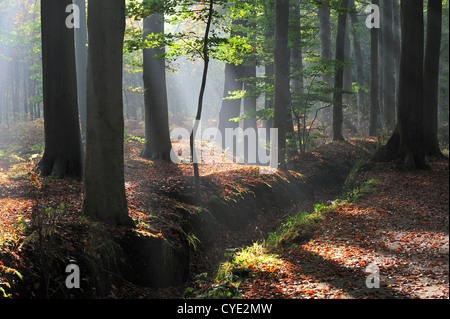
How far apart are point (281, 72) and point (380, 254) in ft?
27.2

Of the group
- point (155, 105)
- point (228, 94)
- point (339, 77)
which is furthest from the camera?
point (228, 94)

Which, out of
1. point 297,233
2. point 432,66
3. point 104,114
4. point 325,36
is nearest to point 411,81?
point 432,66

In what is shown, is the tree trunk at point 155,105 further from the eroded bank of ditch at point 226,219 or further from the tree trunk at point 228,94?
the tree trunk at point 228,94

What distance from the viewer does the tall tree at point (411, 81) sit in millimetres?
9852

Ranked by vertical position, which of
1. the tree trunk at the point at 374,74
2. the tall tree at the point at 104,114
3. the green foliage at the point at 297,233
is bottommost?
the green foliage at the point at 297,233

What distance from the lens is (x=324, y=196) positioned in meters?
13.3

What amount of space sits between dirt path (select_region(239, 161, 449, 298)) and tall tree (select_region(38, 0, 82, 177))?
18.6ft

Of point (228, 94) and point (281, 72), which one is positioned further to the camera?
point (228, 94)

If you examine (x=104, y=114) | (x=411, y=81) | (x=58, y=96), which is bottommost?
(x=104, y=114)

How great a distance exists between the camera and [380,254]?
5715 mm

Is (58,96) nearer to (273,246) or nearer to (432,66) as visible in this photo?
(273,246)

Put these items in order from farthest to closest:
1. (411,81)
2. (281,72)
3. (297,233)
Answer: (281,72)
(411,81)
(297,233)

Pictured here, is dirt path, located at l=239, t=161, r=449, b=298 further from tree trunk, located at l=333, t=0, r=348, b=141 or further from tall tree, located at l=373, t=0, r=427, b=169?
tree trunk, located at l=333, t=0, r=348, b=141

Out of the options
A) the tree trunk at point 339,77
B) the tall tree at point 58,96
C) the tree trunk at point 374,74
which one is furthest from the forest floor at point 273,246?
the tree trunk at point 374,74
